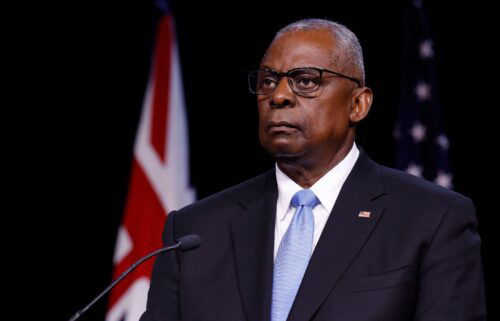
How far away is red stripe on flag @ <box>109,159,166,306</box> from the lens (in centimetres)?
408

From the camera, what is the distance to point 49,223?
410 centimetres

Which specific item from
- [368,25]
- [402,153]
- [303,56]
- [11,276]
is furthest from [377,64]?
[11,276]

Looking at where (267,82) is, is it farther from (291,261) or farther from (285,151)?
(291,261)

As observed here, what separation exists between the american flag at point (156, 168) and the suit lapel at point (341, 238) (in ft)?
6.83

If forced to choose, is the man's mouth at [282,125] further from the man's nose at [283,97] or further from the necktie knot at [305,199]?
the necktie knot at [305,199]

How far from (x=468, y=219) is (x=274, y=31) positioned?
2.30 meters

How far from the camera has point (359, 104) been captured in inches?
90.6

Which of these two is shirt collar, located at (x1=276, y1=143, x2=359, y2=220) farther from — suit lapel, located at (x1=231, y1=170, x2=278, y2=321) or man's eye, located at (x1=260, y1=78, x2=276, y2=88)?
man's eye, located at (x1=260, y1=78, x2=276, y2=88)

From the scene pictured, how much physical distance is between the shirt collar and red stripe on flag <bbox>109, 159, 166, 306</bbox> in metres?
1.95

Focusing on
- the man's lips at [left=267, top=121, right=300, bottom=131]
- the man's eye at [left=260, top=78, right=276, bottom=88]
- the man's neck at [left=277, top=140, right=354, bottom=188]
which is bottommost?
the man's neck at [left=277, top=140, right=354, bottom=188]

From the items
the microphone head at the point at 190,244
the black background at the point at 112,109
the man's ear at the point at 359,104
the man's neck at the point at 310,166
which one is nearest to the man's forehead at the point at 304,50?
the man's ear at the point at 359,104

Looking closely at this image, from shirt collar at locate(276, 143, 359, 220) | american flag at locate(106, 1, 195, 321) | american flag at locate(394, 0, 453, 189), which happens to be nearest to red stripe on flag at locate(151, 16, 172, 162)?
american flag at locate(106, 1, 195, 321)

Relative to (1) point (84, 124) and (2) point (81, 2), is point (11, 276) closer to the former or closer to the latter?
(1) point (84, 124)

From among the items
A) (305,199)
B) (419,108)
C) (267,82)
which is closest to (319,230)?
(305,199)
